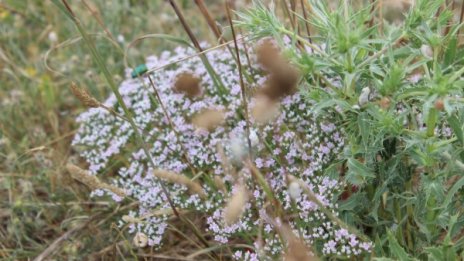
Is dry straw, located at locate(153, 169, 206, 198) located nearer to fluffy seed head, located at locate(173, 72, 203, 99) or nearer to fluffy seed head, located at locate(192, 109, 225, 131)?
fluffy seed head, located at locate(192, 109, 225, 131)

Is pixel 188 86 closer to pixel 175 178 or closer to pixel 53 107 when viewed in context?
pixel 175 178

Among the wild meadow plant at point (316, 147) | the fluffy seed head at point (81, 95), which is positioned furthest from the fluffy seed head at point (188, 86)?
the fluffy seed head at point (81, 95)

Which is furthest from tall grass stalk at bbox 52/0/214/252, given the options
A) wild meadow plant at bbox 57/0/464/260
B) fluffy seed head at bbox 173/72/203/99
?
fluffy seed head at bbox 173/72/203/99

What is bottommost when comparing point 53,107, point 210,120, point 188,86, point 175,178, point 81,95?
point 175,178

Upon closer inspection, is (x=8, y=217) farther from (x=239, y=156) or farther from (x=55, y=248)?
(x=239, y=156)

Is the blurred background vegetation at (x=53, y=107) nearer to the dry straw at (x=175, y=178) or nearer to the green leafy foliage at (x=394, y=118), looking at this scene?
the dry straw at (x=175, y=178)

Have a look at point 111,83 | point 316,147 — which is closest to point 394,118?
point 316,147

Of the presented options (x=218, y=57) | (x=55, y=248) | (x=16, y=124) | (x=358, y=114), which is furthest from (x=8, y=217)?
(x=358, y=114)
